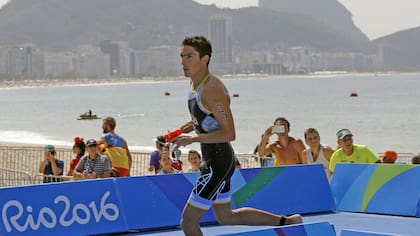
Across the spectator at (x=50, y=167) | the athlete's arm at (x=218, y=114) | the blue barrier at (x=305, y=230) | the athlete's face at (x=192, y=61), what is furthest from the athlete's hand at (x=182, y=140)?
the spectator at (x=50, y=167)

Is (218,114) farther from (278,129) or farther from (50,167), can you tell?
(50,167)

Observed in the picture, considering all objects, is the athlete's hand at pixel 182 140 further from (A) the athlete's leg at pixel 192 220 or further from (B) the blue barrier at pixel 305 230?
(B) the blue barrier at pixel 305 230

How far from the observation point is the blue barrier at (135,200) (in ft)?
27.7

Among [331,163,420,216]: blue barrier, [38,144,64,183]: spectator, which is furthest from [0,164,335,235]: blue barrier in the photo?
[38,144,64,183]: spectator

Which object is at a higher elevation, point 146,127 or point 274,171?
point 274,171

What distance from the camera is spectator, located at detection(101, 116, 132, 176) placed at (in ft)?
40.7

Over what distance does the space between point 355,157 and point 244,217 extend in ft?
13.6

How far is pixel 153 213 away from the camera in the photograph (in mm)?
9312

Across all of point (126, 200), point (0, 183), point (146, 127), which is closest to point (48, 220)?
point (126, 200)

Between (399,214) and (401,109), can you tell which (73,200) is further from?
(401,109)

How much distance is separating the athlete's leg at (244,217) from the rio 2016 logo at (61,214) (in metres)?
2.20

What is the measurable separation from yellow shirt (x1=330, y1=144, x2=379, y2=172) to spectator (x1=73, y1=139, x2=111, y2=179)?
289 centimetres

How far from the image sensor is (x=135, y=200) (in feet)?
30.2

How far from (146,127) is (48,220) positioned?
192 feet
